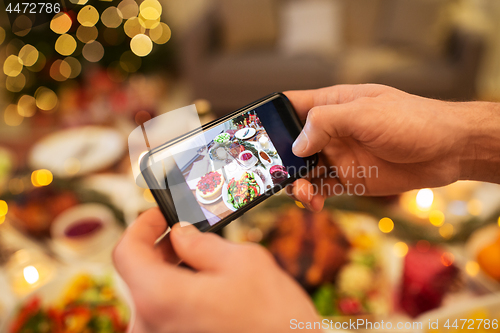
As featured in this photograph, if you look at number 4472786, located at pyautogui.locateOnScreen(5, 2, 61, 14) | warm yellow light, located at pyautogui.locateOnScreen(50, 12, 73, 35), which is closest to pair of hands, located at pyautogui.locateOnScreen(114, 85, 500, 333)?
number 4472786, located at pyautogui.locateOnScreen(5, 2, 61, 14)

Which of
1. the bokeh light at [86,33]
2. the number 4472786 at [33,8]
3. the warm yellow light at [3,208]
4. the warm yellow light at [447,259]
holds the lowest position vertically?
the warm yellow light at [447,259]

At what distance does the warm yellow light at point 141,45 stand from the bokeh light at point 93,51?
0.64 ft

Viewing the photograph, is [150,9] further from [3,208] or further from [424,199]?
[424,199]

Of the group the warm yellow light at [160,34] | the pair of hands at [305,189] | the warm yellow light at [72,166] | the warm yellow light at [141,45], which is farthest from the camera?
the warm yellow light at [160,34]

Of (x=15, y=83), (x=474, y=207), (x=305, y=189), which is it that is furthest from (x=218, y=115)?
(x=15, y=83)

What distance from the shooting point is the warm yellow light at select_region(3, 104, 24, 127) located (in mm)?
1602

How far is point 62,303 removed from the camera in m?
0.67

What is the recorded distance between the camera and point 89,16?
1480 millimetres

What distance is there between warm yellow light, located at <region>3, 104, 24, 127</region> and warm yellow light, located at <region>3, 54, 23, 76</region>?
0.76ft

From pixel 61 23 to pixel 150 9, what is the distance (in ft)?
2.26

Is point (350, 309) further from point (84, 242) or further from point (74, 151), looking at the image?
point (74, 151)

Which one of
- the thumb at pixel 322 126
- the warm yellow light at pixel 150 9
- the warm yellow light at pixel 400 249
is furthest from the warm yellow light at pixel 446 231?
the warm yellow light at pixel 150 9

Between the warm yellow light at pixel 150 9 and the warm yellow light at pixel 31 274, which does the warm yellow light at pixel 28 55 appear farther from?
the warm yellow light at pixel 31 274

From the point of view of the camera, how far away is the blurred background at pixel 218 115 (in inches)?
28.0
